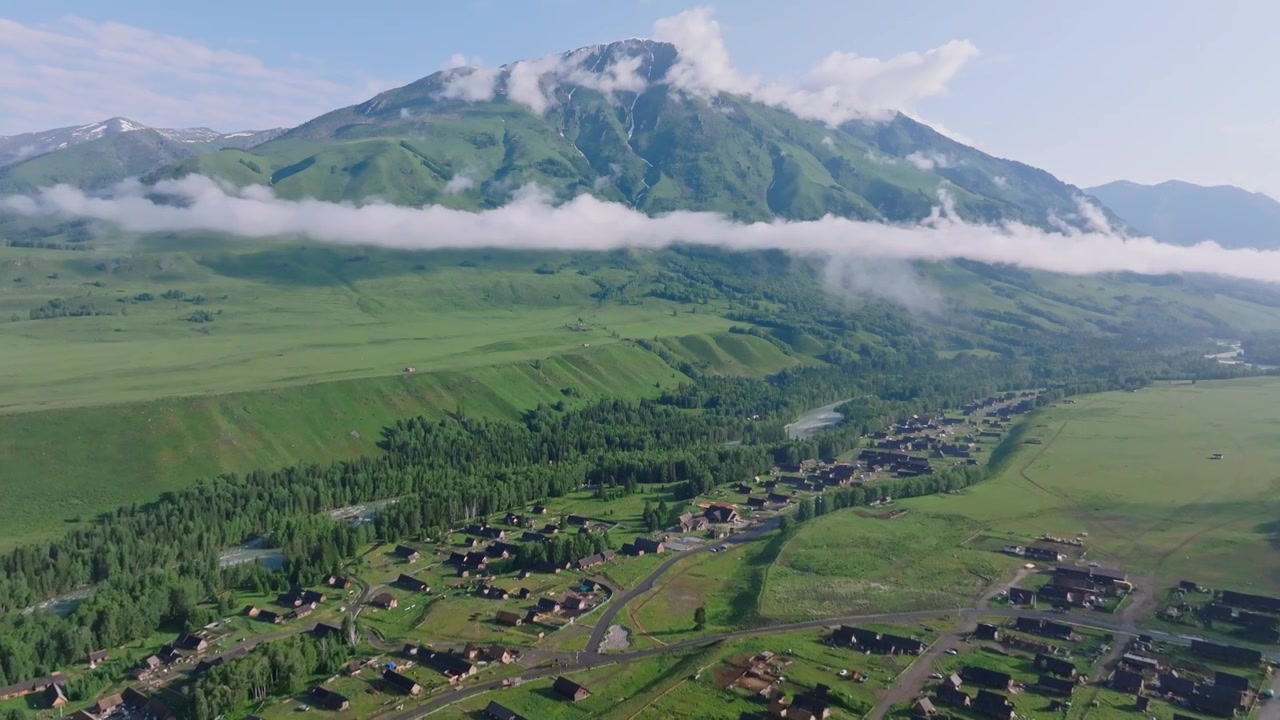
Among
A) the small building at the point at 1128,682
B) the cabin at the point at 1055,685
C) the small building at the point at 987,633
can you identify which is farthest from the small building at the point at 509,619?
the small building at the point at 1128,682

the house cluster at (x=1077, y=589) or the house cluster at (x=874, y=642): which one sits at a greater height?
the house cluster at (x=1077, y=589)

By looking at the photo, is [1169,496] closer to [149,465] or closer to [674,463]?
[674,463]

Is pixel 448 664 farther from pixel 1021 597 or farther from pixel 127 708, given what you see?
pixel 1021 597

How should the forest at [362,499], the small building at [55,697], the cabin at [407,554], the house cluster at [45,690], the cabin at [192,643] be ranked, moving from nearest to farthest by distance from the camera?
the small building at [55,697]
the house cluster at [45,690]
the cabin at [192,643]
the forest at [362,499]
the cabin at [407,554]

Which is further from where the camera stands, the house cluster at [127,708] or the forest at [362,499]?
the forest at [362,499]

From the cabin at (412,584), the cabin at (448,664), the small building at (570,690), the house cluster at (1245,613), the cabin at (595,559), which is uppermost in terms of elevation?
the house cluster at (1245,613)

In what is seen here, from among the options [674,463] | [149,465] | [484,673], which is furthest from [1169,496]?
[149,465]

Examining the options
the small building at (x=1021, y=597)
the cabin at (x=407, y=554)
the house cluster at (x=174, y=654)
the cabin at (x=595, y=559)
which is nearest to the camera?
the house cluster at (x=174, y=654)

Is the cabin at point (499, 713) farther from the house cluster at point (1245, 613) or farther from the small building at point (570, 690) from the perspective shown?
the house cluster at point (1245, 613)
